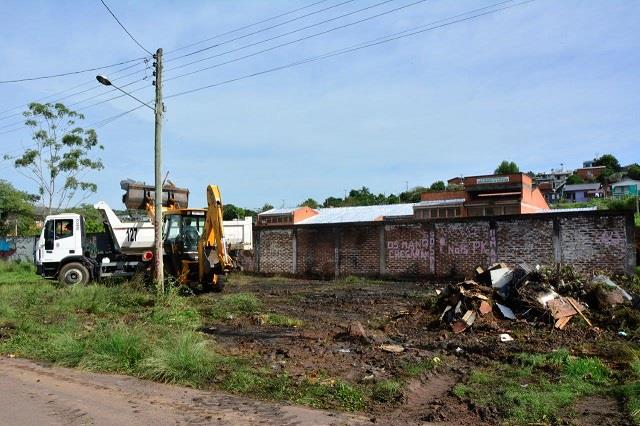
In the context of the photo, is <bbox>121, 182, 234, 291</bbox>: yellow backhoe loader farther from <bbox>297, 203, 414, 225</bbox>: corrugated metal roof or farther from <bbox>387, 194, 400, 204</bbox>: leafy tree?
<bbox>387, 194, 400, 204</bbox>: leafy tree

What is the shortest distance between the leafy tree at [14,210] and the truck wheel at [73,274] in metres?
28.0

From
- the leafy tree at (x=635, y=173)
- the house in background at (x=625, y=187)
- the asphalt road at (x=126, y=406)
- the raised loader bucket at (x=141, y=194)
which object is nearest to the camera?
the asphalt road at (x=126, y=406)

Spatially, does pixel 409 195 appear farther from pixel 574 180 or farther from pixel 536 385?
pixel 536 385

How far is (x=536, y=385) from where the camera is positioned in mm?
7312

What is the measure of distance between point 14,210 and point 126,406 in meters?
45.6

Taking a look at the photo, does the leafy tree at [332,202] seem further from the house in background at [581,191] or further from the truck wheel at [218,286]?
the truck wheel at [218,286]

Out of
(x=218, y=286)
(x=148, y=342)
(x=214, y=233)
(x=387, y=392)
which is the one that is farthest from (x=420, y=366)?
(x=218, y=286)

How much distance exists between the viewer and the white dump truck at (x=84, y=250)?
21.0 metres

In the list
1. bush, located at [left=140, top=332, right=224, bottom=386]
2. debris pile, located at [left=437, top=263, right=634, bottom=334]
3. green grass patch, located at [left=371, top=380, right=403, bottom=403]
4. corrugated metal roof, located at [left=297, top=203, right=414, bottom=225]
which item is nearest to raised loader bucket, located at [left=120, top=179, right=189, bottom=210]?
debris pile, located at [left=437, top=263, right=634, bottom=334]

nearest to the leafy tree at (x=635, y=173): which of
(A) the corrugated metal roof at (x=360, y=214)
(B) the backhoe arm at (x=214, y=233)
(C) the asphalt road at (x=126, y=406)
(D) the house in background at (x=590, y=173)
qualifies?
(D) the house in background at (x=590, y=173)

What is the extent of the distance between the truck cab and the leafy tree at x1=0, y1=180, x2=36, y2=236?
2719 cm

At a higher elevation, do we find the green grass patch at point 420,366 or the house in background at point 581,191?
the house in background at point 581,191

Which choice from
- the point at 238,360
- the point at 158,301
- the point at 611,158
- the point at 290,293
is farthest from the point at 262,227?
the point at 611,158

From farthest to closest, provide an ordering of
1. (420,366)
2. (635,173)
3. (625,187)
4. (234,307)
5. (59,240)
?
1. (635,173)
2. (625,187)
3. (59,240)
4. (234,307)
5. (420,366)
